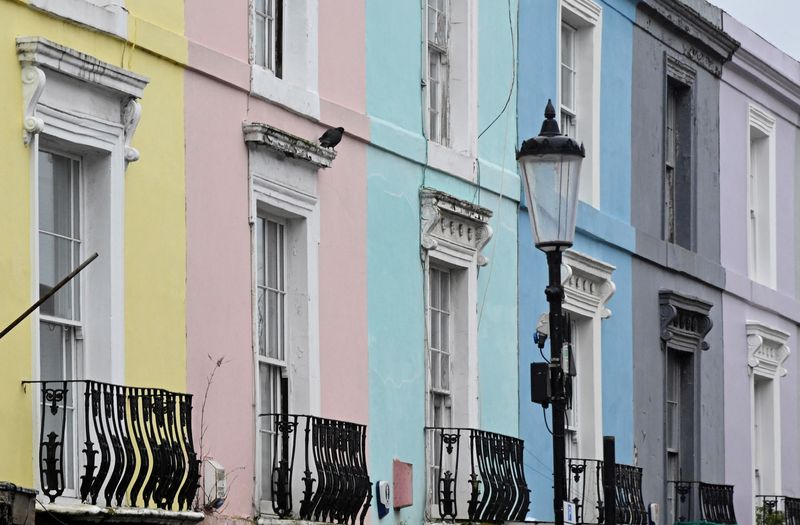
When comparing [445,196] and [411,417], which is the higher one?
[445,196]

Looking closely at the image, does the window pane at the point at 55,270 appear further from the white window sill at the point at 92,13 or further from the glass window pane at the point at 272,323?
the glass window pane at the point at 272,323

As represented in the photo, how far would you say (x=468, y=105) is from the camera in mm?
18984

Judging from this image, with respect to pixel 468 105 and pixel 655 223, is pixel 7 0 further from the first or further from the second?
pixel 655 223

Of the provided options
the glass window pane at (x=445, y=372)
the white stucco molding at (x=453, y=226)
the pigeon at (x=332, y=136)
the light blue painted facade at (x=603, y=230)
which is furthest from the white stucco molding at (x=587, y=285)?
the pigeon at (x=332, y=136)

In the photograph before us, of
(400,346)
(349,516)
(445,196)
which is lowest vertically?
(349,516)

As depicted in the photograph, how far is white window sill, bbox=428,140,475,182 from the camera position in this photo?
59.8 feet

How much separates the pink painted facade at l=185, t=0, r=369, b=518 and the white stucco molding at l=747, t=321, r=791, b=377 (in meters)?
9.14

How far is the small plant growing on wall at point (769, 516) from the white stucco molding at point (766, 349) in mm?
1588

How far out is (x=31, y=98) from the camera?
42.7 ft

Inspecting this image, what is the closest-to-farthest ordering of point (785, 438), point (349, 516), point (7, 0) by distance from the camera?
point (7, 0) < point (349, 516) < point (785, 438)

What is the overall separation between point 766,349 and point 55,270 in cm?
1355

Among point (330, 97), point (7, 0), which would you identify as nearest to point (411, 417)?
point (330, 97)

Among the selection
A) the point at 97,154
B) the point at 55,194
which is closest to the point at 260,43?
the point at 97,154

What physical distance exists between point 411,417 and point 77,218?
15.5 ft
